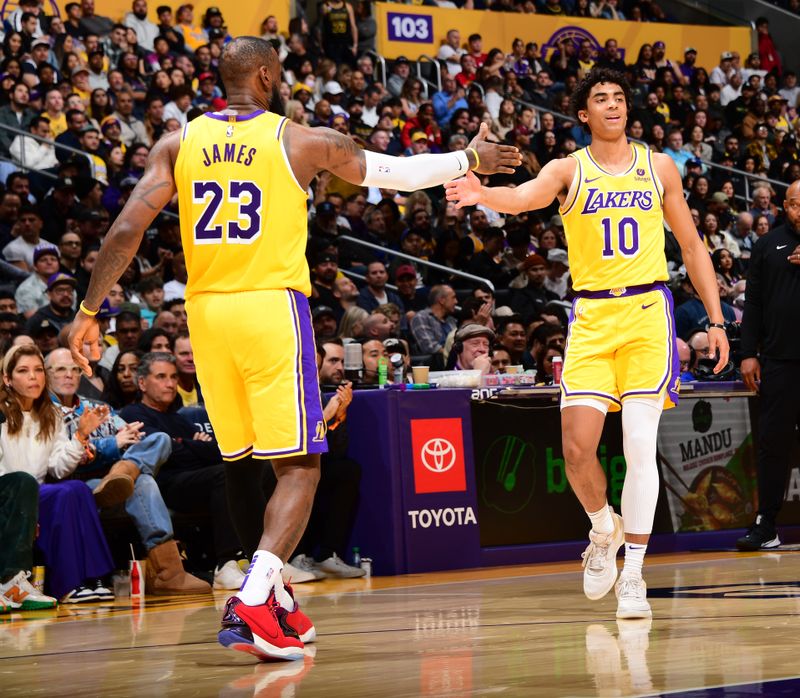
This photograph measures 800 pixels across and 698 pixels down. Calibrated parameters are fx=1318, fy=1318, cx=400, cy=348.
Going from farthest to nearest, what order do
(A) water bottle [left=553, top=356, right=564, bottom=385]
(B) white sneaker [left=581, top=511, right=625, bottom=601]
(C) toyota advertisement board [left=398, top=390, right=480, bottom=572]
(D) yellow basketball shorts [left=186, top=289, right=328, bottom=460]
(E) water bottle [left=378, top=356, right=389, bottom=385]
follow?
(A) water bottle [left=553, top=356, right=564, bottom=385] → (E) water bottle [left=378, top=356, right=389, bottom=385] → (C) toyota advertisement board [left=398, top=390, right=480, bottom=572] → (B) white sneaker [left=581, top=511, right=625, bottom=601] → (D) yellow basketball shorts [left=186, top=289, right=328, bottom=460]

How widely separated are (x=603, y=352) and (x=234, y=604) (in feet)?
7.05

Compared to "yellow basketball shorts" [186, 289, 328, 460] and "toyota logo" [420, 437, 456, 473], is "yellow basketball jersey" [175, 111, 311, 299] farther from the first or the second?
"toyota logo" [420, 437, 456, 473]

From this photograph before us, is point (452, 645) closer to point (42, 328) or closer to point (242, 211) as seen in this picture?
point (242, 211)

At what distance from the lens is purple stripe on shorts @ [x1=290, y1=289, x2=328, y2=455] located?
4406 millimetres

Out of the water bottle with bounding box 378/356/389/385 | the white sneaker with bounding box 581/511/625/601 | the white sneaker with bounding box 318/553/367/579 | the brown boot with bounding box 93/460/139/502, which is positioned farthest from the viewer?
the water bottle with bounding box 378/356/389/385

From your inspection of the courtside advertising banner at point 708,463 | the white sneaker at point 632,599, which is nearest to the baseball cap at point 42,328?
the courtside advertising banner at point 708,463

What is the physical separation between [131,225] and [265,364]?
685 mm

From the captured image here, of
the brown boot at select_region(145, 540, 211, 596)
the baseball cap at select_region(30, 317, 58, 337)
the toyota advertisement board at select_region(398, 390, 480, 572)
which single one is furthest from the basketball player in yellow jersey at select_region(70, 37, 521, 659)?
the baseball cap at select_region(30, 317, 58, 337)

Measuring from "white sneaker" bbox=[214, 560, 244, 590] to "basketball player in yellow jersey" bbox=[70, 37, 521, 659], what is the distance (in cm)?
280

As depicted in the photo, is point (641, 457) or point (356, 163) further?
point (641, 457)

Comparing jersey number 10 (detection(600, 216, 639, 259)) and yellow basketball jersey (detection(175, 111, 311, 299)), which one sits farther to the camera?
jersey number 10 (detection(600, 216, 639, 259))

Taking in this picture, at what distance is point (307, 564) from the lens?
7.91 m

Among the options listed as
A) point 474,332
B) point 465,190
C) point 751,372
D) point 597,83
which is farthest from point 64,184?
point 465,190

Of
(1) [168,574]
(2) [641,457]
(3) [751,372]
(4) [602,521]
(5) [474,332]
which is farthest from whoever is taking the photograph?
(5) [474,332]
